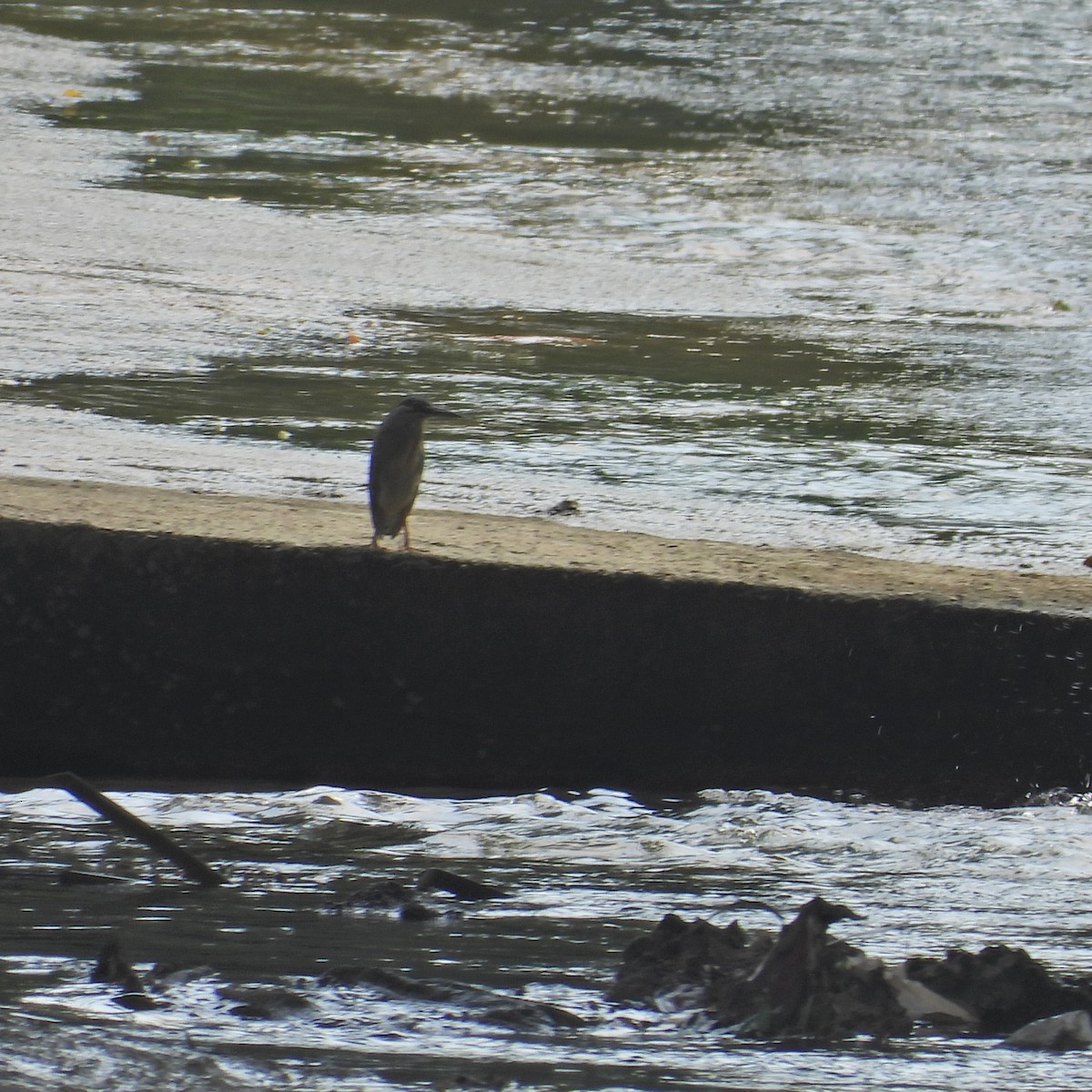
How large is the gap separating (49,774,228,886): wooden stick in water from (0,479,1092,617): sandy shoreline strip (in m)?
1.14

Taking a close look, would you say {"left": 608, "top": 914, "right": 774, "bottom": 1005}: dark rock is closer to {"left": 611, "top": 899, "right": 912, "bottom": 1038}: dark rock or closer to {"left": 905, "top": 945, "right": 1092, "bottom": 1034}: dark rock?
{"left": 611, "top": 899, "right": 912, "bottom": 1038}: dark rock

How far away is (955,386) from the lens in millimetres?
8930

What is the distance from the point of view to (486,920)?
4227 millimetres

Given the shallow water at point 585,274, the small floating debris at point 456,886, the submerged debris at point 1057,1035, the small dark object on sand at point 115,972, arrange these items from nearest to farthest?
the submerged debris at point 1057,1035 → the small dark object on sand at point 115,972 → the small floating debris at point 456,886 → the shallow water at point 585,274

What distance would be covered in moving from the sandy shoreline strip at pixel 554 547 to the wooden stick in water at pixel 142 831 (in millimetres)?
1136

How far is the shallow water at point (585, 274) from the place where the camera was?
734cm

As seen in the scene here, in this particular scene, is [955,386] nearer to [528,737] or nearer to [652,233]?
[652,233]

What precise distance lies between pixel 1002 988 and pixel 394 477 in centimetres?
239

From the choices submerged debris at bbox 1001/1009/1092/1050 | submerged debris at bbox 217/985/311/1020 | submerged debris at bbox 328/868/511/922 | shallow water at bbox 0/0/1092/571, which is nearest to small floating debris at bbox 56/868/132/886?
submerged debris at bbox 328/868/511/922

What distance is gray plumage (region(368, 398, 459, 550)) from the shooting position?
557 cm

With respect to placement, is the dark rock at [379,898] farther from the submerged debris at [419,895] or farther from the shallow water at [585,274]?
the shallow water at [585,274]

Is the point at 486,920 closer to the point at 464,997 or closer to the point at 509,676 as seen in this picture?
the point at 464,997

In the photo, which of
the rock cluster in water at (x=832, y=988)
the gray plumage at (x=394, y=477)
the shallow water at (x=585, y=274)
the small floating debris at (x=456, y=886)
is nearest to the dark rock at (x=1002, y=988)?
the rock cluster in water at (x=832, y=988)

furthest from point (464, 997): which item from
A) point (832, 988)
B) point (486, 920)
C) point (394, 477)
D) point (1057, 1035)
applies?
point (394, 477)
